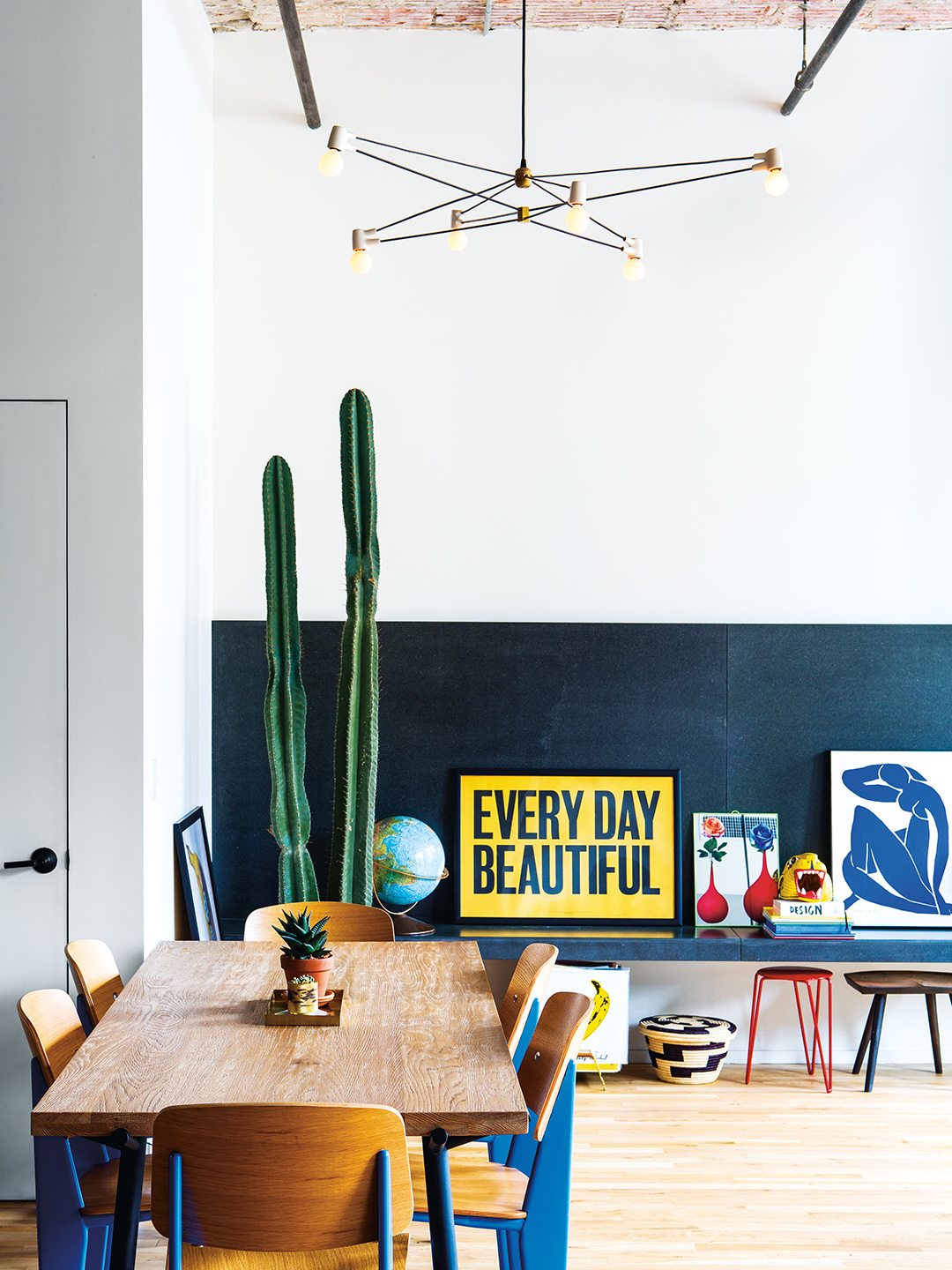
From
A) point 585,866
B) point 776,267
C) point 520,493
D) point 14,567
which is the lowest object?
point 585,866

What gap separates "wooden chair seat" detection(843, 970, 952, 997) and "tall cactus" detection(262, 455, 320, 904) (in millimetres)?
2178

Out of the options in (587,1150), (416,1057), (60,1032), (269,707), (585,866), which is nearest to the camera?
(416,1057)

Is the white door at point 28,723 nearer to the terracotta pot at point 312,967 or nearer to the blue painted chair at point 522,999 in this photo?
the terracotta pot at point 312,967

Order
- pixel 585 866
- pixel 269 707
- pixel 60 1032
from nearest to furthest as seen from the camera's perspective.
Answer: pixel 60 1032
pixel 269 707
pixel 585 866

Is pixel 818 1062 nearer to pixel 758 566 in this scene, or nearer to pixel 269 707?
pixel 758 566

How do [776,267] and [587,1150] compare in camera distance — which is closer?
[587,1150]

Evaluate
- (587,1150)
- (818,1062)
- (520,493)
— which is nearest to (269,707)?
(520,493)

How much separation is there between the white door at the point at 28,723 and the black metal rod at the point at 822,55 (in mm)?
3090

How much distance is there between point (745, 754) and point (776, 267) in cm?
209

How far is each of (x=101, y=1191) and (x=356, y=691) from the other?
1.92m

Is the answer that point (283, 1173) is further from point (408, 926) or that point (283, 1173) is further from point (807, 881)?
point (807, 881)

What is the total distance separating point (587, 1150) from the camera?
12.0ft

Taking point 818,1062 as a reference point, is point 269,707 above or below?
above

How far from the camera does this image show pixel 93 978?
2865 mm
